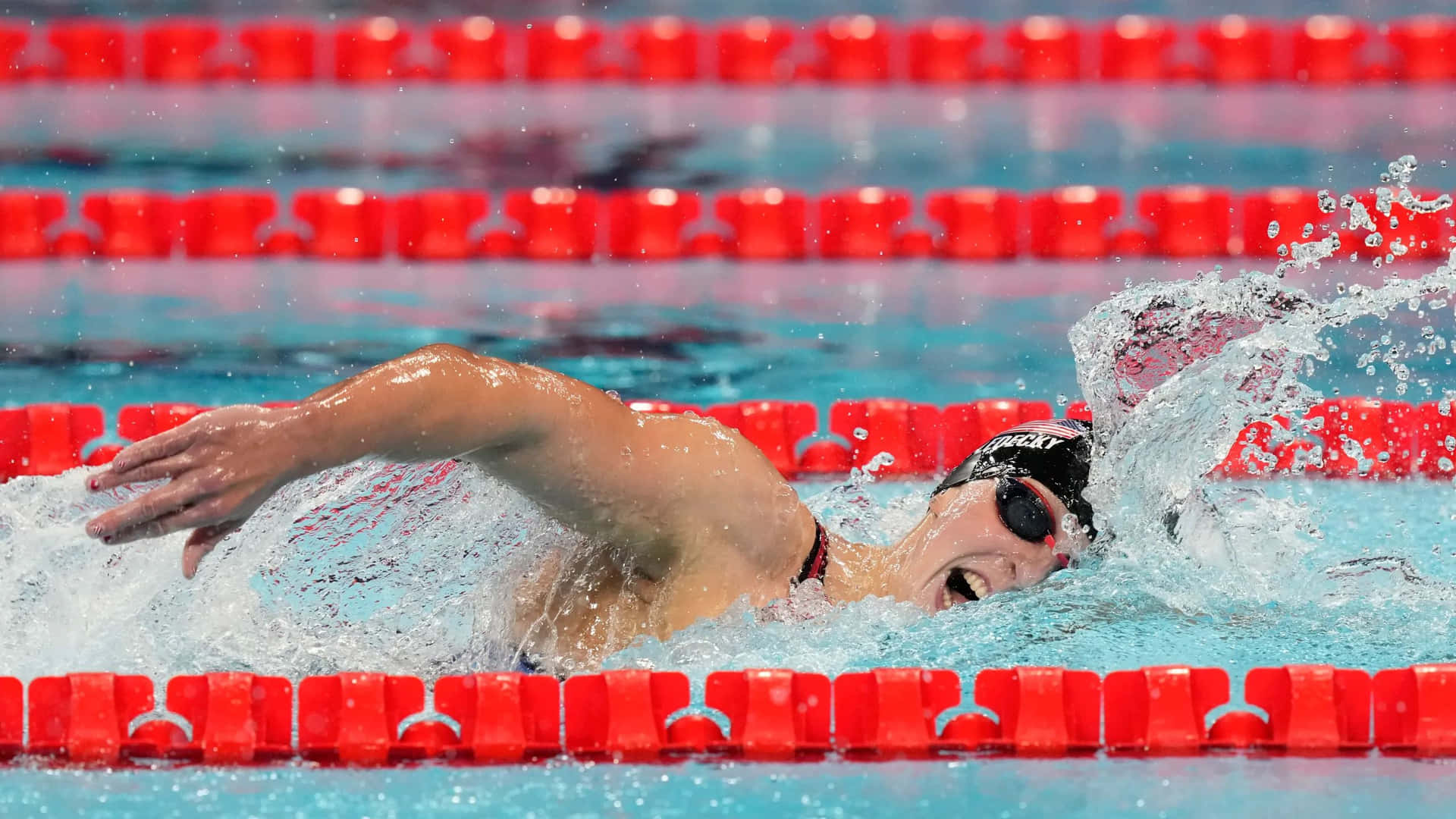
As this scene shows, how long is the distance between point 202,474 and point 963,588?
118 cm

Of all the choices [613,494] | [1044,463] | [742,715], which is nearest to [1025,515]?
[1044,463]

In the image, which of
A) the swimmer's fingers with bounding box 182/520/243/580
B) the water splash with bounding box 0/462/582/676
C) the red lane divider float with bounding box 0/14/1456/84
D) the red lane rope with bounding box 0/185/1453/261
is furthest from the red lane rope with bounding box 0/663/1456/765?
the red lane divider float with bounding box 0/14/1456/84

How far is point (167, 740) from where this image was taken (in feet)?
6.73

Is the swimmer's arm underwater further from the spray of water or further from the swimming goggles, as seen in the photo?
the swimming goggles

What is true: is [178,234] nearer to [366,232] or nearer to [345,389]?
[366,232]

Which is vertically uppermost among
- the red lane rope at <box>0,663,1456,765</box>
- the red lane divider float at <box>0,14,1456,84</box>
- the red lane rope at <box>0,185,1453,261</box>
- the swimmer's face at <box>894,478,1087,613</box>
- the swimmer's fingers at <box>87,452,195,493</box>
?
the red lane divider float at <box>0,14,1456,84</box>

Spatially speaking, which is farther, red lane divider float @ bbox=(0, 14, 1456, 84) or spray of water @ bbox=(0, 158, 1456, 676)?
red lane divider float @ bbox=(0, 14, 1456, 84)

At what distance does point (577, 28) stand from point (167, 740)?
3207 mm

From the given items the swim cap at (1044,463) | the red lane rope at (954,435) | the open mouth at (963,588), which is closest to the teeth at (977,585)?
the open mouth at (963,588)

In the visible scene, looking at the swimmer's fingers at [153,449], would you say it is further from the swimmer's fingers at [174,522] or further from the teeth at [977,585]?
the teeth at [977,585]

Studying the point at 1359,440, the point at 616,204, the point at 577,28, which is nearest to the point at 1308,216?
the point at 1359,440

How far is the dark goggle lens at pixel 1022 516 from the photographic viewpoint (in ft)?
7.59

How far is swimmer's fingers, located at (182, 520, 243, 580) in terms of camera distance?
158 cm

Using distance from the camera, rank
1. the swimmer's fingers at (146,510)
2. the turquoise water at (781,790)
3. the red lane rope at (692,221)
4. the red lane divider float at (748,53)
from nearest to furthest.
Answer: the swimmer's fingers at (146,510) → the turquoise water at (781,790) → the red lane rope at (692,221) → the red lane divider float at (748,53)
